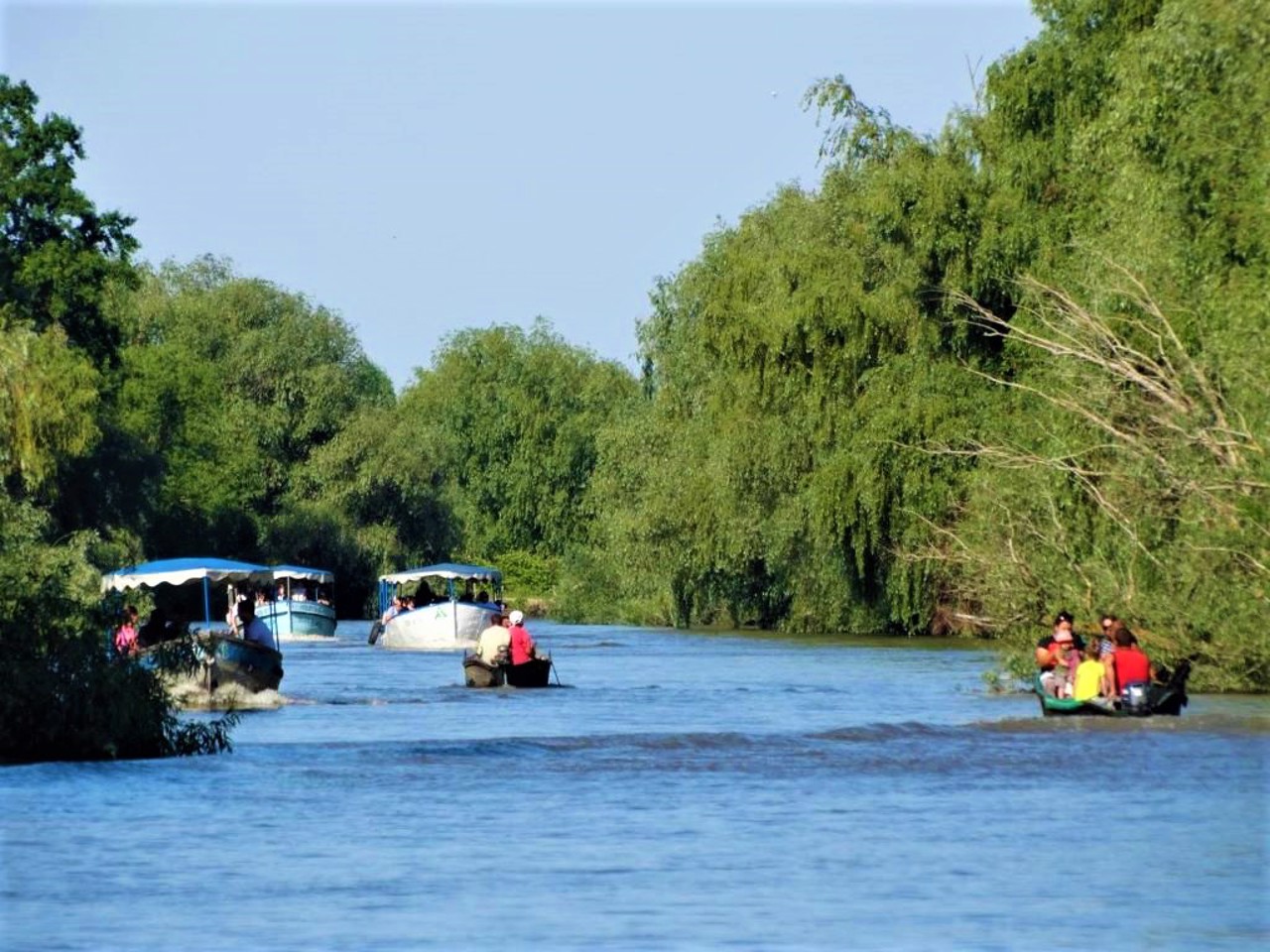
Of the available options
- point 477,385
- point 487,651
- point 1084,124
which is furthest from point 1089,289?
point 477,385

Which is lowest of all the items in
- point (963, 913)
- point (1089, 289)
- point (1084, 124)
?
point (963, 913)

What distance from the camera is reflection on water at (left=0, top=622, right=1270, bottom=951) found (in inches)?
626

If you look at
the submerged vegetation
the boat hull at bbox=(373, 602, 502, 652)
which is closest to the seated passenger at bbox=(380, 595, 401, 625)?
the boat hull at bbox=(373, 602, 502, 652)

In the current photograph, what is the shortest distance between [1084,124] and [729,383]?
13.9m

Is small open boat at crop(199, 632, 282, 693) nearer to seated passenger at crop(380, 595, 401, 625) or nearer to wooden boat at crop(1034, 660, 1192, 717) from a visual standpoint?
wooden boat at crop(1034, 660, 1192, 717)

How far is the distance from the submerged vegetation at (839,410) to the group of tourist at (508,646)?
7565mm

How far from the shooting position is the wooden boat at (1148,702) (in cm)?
2927

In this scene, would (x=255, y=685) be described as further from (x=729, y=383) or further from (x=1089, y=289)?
(x=729, y=383)

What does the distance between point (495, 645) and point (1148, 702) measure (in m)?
15.0

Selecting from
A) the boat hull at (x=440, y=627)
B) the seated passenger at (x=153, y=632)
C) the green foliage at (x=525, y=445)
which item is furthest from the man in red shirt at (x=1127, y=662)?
the green foliage at (x=525, y=445)

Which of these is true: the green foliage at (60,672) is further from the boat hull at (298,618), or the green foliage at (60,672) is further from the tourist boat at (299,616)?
the boat hull at (298,618)

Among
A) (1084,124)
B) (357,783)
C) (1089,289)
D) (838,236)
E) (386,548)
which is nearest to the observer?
(357,783)

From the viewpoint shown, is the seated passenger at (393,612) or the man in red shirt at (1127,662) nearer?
the man in red shirt at (1127,662)

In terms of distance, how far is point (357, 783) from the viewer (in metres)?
24.8
